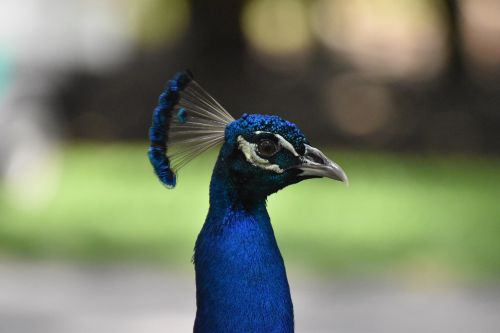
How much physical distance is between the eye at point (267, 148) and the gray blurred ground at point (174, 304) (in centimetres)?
304

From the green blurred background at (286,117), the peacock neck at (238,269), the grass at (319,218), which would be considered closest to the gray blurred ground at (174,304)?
the green blurred background at (286,117)

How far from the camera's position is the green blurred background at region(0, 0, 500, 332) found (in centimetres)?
637

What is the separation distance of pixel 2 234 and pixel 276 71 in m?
4.90

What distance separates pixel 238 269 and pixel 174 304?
3329 millimetres

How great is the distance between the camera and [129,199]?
7477 millimetres

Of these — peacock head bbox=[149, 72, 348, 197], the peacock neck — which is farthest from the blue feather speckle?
the peacock neck

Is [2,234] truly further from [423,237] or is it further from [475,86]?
[475,86]

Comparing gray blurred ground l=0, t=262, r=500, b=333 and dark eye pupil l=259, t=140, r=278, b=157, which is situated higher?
gray blurred ground l=0, t=262, r=500, b=333

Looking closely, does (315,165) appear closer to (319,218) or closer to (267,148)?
(267,148)

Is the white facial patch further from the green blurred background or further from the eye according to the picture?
the green blurred background

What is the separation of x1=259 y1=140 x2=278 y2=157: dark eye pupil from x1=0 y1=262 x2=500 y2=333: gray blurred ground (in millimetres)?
3036

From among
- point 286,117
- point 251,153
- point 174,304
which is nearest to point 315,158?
point 251,153

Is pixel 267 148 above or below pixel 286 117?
below

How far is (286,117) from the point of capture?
10023 mm
